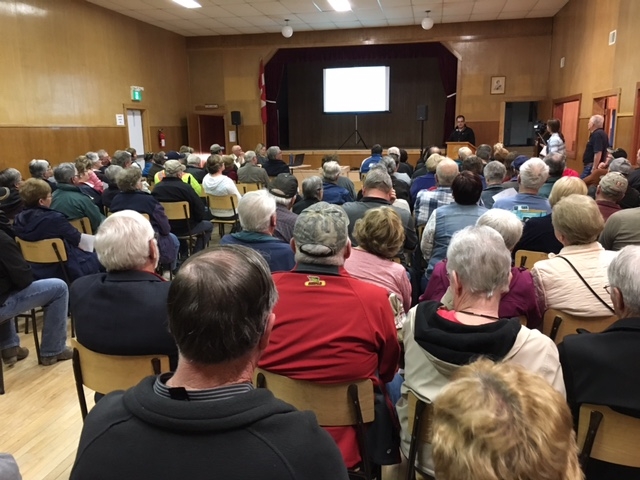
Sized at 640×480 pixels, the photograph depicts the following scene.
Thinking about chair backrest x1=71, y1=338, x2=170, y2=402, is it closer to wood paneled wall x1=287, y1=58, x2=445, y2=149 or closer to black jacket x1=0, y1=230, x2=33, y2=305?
black jacket x1=0, y1=230, x2=33, y2=305

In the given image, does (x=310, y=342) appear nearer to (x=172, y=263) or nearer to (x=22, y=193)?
(x=22, y=193)

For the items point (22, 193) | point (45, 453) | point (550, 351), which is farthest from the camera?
point (22, 193)

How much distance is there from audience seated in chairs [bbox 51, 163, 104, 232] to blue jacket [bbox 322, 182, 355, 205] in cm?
222

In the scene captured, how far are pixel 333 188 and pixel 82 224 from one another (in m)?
2.46

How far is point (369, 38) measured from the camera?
12773 millimetres

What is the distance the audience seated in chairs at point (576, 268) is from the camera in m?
2.29

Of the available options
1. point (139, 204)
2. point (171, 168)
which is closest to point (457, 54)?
point (171, 168)

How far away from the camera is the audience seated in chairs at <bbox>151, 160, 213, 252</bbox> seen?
5.39 meters

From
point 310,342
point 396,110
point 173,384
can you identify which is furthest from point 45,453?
point 396,110

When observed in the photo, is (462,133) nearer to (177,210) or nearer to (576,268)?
(177,210)

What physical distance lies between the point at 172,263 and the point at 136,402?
14.3 ft

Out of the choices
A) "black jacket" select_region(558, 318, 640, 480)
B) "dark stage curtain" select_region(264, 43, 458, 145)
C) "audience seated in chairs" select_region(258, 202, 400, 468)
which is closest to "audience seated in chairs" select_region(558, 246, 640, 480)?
"black jacket" select_region(558, 318, 640, 480)

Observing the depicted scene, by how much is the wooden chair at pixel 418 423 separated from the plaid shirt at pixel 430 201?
2864 millimetres

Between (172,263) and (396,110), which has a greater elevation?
(396,110)
